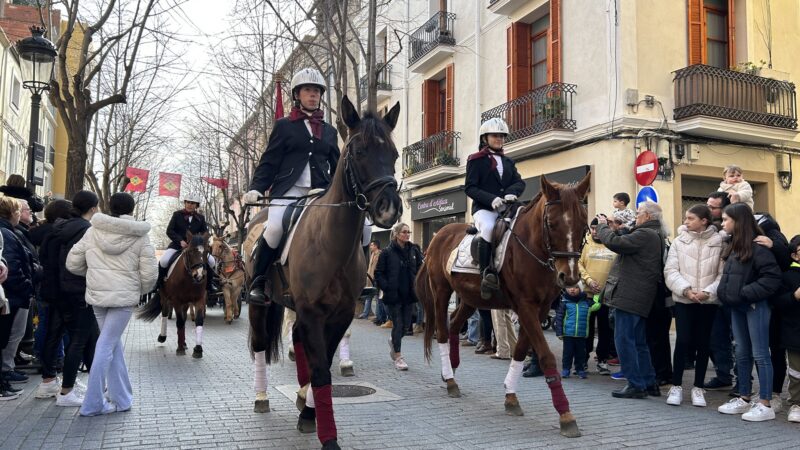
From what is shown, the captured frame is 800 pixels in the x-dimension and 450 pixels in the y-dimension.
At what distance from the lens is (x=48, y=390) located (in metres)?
6.91

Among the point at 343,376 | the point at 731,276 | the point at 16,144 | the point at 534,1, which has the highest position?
the point at 534,1

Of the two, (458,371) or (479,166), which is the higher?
(479,166)

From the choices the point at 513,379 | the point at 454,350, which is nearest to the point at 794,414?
the point at 513,379

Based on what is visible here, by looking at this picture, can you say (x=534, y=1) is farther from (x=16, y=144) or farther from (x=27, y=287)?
(x=16, y=144)

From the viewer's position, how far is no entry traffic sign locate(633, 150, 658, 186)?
13.0 m

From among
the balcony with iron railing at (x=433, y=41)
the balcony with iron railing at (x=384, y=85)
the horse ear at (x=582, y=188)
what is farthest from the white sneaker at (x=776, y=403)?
the balcony with iron railing at (x=384, y=85)

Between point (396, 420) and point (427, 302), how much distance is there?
115 inches

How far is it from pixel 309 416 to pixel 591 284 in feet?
14.1

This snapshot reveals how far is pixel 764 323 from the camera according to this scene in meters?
6.14

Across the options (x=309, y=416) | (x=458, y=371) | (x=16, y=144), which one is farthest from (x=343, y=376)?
(x=16, y=144)

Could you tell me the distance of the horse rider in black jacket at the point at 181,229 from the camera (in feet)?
37.7

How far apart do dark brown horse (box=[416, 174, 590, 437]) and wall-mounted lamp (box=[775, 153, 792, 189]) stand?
12871 millimetres

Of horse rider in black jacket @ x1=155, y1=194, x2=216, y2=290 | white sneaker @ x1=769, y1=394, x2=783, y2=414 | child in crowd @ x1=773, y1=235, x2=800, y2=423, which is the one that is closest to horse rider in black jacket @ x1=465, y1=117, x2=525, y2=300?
child in crowd @ x1=773, y1=235, x2=800, y2=423

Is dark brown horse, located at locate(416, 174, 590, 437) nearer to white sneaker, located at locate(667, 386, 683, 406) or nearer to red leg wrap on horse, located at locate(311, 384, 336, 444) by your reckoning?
white sneaker, located at locate(667, 386, 683, 406)
